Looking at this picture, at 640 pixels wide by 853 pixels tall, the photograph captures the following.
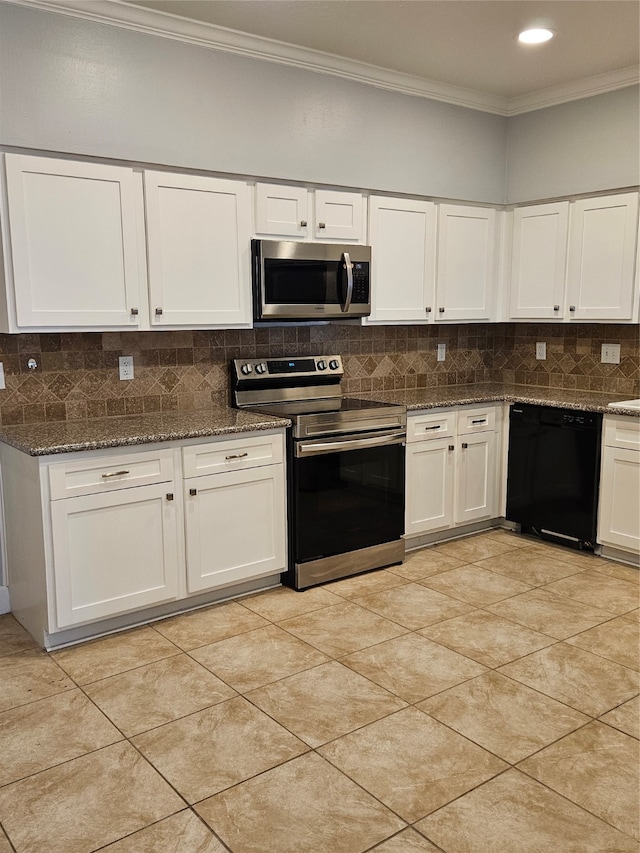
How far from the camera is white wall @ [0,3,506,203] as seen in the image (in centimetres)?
296

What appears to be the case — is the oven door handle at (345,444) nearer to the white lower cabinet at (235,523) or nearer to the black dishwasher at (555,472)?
the white lower cabinet at (235,523)

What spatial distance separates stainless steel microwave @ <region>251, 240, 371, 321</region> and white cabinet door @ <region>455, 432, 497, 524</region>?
1.08 meters

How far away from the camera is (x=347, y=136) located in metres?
3.92

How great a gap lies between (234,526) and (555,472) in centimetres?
197

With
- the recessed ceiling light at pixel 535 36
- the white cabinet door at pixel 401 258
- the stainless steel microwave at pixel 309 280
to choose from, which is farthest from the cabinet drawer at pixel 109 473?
the recessed ceiling light at pixel 535 36

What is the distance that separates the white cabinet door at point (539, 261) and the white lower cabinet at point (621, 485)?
92 cm

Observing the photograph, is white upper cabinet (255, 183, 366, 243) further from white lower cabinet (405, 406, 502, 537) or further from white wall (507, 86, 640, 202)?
white wall (507, 86, 640, 202)

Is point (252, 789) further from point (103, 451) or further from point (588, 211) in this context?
point (588, 211)

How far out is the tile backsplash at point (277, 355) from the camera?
3432 mm

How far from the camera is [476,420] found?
4473 millimetres

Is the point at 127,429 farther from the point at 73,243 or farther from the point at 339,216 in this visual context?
the point at 339,216

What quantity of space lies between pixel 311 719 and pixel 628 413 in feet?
7.84

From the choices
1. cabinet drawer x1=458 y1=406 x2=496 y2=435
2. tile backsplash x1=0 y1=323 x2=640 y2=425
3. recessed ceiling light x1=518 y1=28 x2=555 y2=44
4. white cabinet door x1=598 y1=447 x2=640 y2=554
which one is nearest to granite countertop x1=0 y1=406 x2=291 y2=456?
tile backsplash x1=0 y1=323 x2=640 y2=425

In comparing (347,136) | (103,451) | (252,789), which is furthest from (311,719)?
(347,136)
